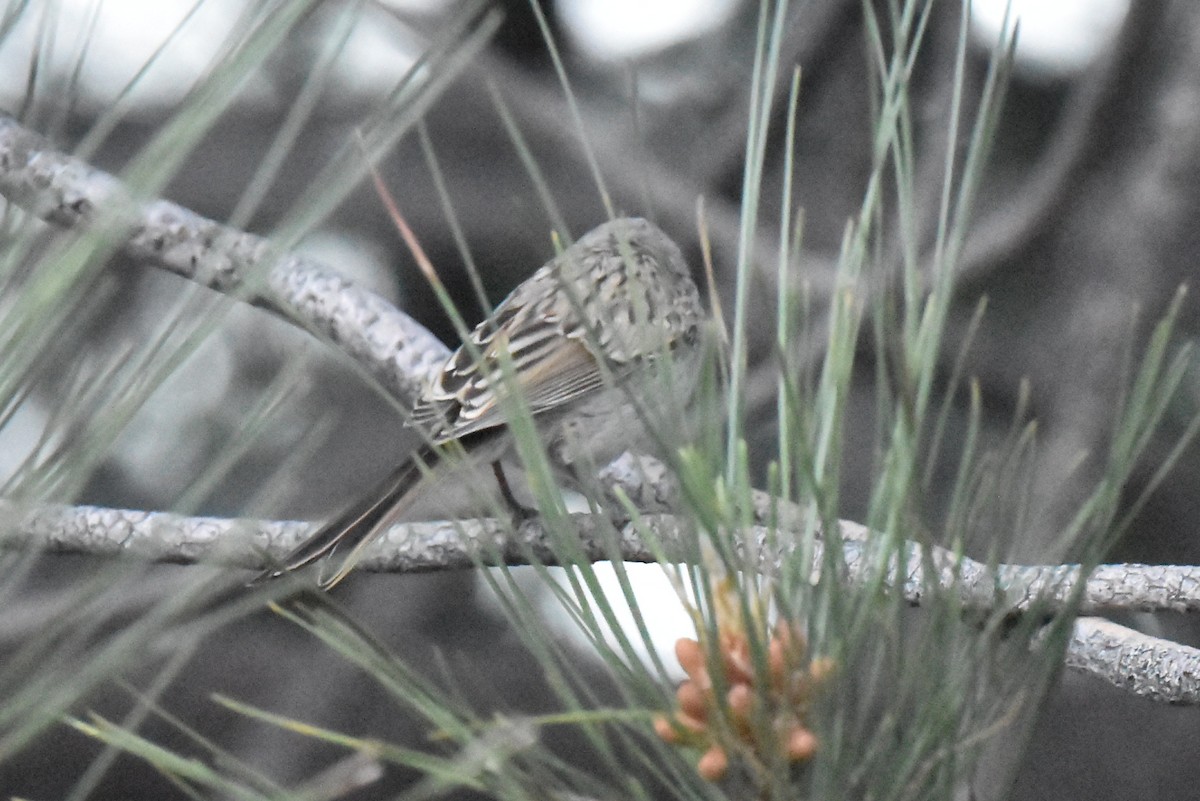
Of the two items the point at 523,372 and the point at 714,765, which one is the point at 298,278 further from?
the point at 714,765

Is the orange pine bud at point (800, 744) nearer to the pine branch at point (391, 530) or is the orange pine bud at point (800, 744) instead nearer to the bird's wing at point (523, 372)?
the pine branch at point (391, 530)

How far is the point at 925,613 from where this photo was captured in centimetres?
99

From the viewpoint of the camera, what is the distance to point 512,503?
2.79 m

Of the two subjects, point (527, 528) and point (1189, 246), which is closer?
point (527, 528)

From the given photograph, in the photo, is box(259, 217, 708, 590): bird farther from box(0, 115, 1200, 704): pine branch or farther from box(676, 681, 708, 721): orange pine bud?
box(676, 681, 708, 721): orange pine bud

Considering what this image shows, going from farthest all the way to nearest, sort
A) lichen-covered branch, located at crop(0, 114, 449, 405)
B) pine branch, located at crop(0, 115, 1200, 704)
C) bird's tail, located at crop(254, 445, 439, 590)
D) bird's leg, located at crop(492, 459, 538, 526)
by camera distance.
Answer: bird's leg, located at crop(492, 459, 538, 526), lichen-covered branch, located at crop(0, 114, 449, 405), bird's tail, located at crop(254, 445, 439, 590), pine branch, located at crop(0, 115, 1200, 704)

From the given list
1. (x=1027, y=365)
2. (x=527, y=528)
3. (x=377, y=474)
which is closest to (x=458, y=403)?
(x=527, y=528)

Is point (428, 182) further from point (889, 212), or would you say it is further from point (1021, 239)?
point (1021, 239)

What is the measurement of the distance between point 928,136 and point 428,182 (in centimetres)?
121

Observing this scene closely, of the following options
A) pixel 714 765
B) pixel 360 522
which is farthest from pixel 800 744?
pixel 360 522

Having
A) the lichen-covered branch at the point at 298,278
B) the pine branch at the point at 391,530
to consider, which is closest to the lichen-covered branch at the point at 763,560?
the pine branch at the point at 391,530

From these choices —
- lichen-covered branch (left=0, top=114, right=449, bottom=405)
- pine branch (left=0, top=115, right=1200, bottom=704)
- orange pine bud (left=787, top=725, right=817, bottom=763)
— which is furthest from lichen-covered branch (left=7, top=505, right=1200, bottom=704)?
lichen-covered branch (left=0, top=114, right=449, bottom=405)

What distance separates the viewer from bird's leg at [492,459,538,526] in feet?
9.12

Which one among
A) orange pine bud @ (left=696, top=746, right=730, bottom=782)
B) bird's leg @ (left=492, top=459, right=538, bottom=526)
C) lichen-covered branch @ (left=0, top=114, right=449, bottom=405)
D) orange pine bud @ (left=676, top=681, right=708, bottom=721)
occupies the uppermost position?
lichen-covered branch @ (left=0, top=114, right=449, bottom=405)
